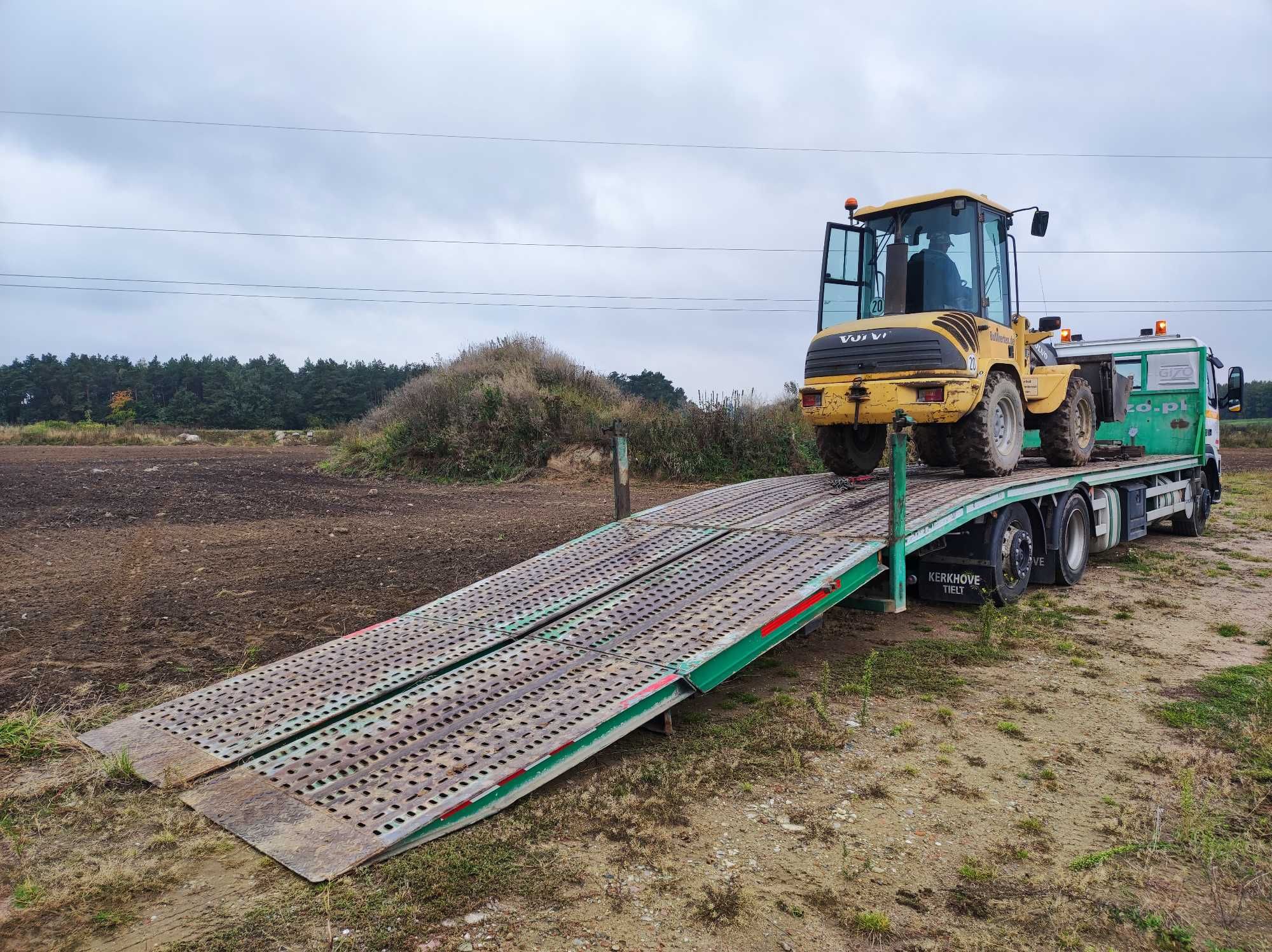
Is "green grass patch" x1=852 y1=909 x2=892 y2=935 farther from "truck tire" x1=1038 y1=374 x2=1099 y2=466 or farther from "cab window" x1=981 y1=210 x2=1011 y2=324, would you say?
"truck tire" x1=1038 y1=374 x2=1099 y2=466

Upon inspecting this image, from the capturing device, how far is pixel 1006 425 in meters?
8.02

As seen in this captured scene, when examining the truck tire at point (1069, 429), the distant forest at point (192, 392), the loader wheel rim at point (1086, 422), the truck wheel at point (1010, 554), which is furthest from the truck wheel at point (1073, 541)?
the distant forest at point (192, 392)

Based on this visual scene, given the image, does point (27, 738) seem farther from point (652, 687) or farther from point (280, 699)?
point (652, 687)

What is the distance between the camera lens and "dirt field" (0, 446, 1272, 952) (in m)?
2.80

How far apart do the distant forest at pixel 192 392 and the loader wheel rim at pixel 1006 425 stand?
5817cm

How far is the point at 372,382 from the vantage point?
6938cm

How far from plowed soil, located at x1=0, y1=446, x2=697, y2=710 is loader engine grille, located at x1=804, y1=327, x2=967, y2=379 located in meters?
3.96

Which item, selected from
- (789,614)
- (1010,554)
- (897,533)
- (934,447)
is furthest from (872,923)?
(934,447)

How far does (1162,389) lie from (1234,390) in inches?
70.4

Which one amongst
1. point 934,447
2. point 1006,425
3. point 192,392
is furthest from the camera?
point 192,392

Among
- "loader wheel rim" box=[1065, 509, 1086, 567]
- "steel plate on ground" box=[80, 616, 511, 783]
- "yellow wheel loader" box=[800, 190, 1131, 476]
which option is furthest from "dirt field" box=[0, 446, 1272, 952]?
"yellow wheel loader" box=[800, 190, 1131, 476]

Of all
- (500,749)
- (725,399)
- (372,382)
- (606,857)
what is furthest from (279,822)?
(372,382)

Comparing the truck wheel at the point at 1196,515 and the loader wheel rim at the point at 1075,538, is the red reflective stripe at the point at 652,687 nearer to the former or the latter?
the loader wheel rim at the point at 1075,538

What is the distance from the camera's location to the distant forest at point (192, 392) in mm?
64062
